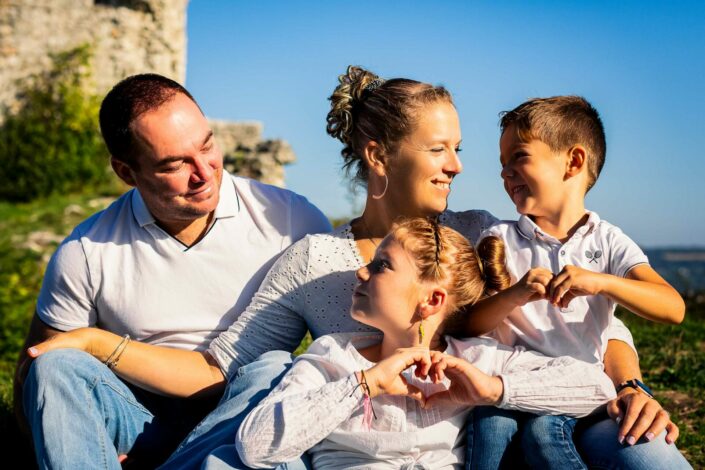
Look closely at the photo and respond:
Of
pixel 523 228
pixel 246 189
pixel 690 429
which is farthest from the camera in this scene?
pixel 690 429

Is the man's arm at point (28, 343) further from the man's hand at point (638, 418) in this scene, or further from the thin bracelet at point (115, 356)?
the man's hand at point (638, 418)

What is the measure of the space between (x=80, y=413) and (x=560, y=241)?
5.84ft

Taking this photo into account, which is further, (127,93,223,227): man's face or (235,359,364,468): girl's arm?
(127,93,223,227): man's face

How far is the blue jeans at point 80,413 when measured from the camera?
8.47 ft

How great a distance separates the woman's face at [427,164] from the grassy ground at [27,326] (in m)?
1.68

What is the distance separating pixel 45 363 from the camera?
2.63 meters

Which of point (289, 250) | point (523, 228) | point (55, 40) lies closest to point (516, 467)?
point (523, 228)

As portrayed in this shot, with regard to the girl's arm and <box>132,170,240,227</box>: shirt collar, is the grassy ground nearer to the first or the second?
<box>132,170,240,227</box>: shirt collar

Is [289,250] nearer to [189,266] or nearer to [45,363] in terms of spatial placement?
[189,266]

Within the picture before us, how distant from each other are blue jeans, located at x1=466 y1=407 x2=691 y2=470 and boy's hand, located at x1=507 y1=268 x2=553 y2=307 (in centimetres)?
37

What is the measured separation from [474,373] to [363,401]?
1.16 feet

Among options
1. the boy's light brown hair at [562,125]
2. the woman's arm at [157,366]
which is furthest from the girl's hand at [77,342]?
the boy's light brown hair at [562,125]

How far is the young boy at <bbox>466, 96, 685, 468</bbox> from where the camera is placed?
2.61 metres

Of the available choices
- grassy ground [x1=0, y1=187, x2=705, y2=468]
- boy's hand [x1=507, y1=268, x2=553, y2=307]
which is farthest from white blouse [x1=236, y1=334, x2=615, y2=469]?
grassy ground [x1=0, y1=187, x2=705, y2=468]
